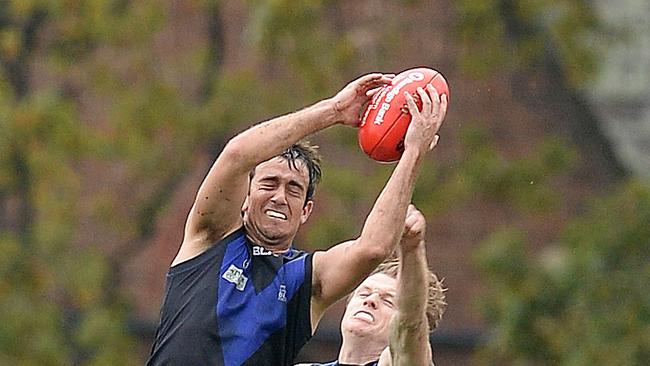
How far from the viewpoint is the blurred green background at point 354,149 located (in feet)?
49.1

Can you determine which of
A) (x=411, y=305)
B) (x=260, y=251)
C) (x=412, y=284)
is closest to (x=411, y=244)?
(x=412, y=284)

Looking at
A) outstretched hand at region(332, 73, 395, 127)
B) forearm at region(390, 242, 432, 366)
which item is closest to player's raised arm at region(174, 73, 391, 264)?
outstretched hand at region(332, 73, 395, 127)

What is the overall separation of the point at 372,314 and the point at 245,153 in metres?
1.04

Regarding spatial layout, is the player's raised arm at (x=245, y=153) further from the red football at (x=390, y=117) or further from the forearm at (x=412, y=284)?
the forearm at (x=412, y=284)

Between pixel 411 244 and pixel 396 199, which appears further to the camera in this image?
pixel 411 244

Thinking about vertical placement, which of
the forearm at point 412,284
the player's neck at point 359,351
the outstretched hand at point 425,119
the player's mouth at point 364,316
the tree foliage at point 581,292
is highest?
the outstretched hand at point 425,119

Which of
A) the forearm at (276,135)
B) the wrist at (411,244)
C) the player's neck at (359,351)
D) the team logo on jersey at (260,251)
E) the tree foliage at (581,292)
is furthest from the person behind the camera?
the tree foliage at (581,292)

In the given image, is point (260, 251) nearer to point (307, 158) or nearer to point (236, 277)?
point (236, 277)

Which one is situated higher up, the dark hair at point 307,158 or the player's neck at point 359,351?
the dark hair at point 307,158

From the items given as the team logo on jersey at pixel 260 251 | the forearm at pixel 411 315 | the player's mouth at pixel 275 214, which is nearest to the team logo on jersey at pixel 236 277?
the team logo on jersey at pixel 260 251

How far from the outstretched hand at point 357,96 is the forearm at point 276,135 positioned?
71mm

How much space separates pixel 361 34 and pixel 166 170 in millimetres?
2133

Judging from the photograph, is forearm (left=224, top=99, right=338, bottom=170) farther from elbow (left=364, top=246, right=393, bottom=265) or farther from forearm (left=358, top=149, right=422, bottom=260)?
elbow (left=364, top=246, right=393, bottom=265)

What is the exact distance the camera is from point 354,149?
616 inches
